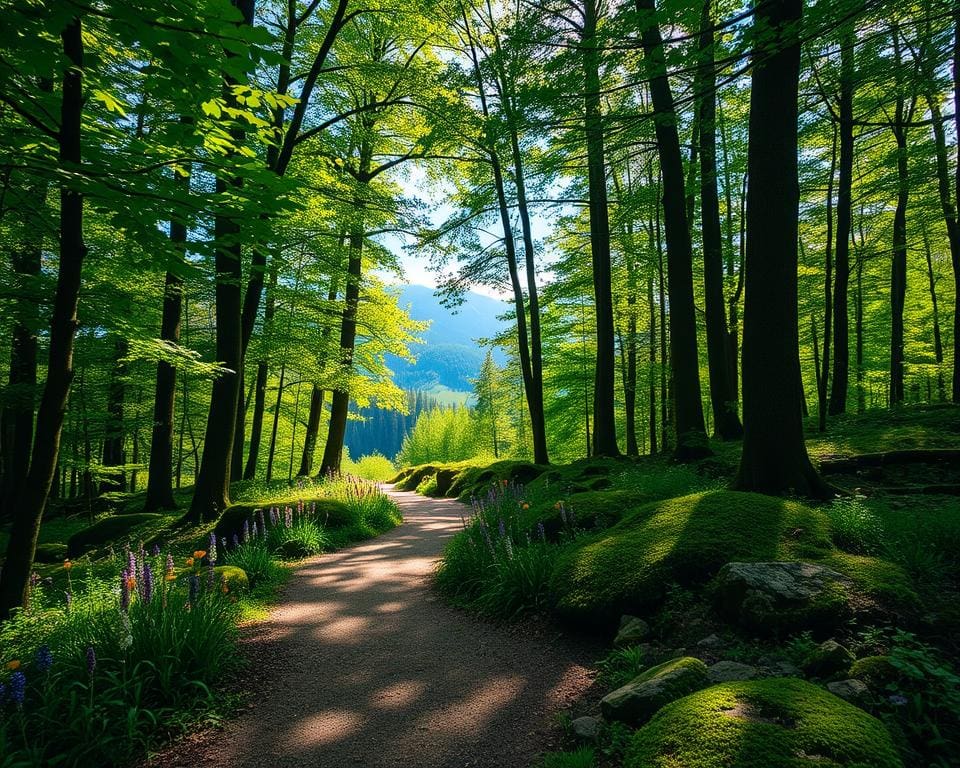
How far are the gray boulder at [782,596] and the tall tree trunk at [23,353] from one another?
7047mm

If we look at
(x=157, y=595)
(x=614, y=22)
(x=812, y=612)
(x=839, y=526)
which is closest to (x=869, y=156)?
(x=614, y=22)

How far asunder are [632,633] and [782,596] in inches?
40.2

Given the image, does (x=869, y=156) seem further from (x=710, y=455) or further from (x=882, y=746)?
(x=882, y=746)

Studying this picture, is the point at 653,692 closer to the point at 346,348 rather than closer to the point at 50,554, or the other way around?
the point at 50,554

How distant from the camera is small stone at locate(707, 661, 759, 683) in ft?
8.26

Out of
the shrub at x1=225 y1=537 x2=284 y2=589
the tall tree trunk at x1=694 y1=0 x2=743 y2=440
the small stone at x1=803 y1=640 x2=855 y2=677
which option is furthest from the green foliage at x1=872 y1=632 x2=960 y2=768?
the tall tree trunk at x1=694 y1=0 x2=743 y2=440

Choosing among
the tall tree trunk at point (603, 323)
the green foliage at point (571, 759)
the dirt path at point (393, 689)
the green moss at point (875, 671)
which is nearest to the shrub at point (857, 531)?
the green moss at point (875, 671)

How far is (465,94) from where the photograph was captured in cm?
1304

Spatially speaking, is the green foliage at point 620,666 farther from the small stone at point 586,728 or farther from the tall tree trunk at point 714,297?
the tall tree trunk at point 714,297

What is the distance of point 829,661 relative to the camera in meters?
2.43

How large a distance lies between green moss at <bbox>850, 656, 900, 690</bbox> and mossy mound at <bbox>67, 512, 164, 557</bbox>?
10.2 meters

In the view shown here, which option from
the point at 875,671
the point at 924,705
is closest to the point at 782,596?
the point at 875,671

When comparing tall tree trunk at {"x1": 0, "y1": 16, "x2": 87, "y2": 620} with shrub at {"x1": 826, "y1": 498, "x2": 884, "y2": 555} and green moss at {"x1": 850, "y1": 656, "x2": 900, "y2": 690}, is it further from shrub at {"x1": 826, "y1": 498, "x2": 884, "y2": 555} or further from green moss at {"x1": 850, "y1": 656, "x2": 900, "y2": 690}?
shrub at {"x1": 826, "y1": 498, "x2": 884, "y2": 555}

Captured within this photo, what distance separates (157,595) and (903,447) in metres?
9.20
